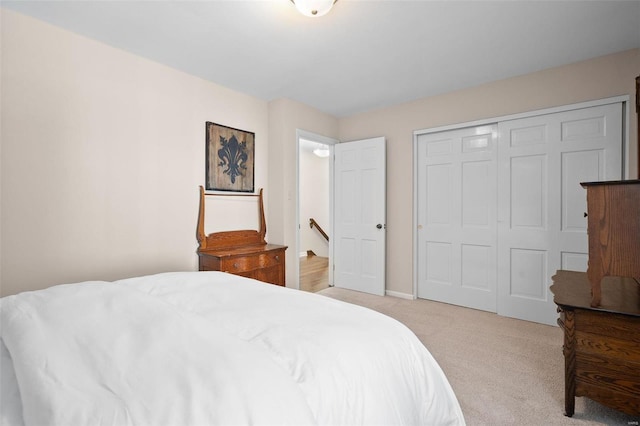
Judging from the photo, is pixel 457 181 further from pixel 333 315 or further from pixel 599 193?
pixel 333 315

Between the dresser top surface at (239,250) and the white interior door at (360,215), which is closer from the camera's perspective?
the dresser top surface at (239,250)

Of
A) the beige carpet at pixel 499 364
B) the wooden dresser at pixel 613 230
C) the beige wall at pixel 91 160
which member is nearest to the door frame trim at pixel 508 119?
the beige carpet at pixel 499 364

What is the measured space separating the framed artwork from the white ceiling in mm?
551

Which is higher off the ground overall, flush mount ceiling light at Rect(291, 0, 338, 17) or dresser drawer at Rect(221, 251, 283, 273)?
flush mount ceiling light at Rect(291, 0, 338, 17)

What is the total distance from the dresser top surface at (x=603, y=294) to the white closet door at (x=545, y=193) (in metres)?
0.96

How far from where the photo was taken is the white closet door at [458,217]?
11.2 feet

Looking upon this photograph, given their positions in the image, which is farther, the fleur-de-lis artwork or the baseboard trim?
the baseboard trim

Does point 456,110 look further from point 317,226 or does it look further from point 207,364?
point 317,226

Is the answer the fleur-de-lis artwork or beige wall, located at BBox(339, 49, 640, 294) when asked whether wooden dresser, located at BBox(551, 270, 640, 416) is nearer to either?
beige wall, located at BBox(339, 49, 640, 294)

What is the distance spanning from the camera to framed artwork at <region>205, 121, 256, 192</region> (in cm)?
321

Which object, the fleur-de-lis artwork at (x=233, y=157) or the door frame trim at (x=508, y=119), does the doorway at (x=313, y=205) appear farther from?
the fleur-de-lis artwork at (x=233, y=157)

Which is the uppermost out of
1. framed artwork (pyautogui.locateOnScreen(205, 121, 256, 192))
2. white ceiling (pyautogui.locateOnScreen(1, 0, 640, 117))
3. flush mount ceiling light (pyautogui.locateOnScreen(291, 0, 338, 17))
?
white ceiling (pyautogui.locateOnScreen(1, 0, 640, 117))

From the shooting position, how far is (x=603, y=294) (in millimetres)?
1766

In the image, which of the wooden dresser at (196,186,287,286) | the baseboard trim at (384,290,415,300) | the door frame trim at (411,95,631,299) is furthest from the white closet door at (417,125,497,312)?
the wooden dresser at (196,186,287,286)
